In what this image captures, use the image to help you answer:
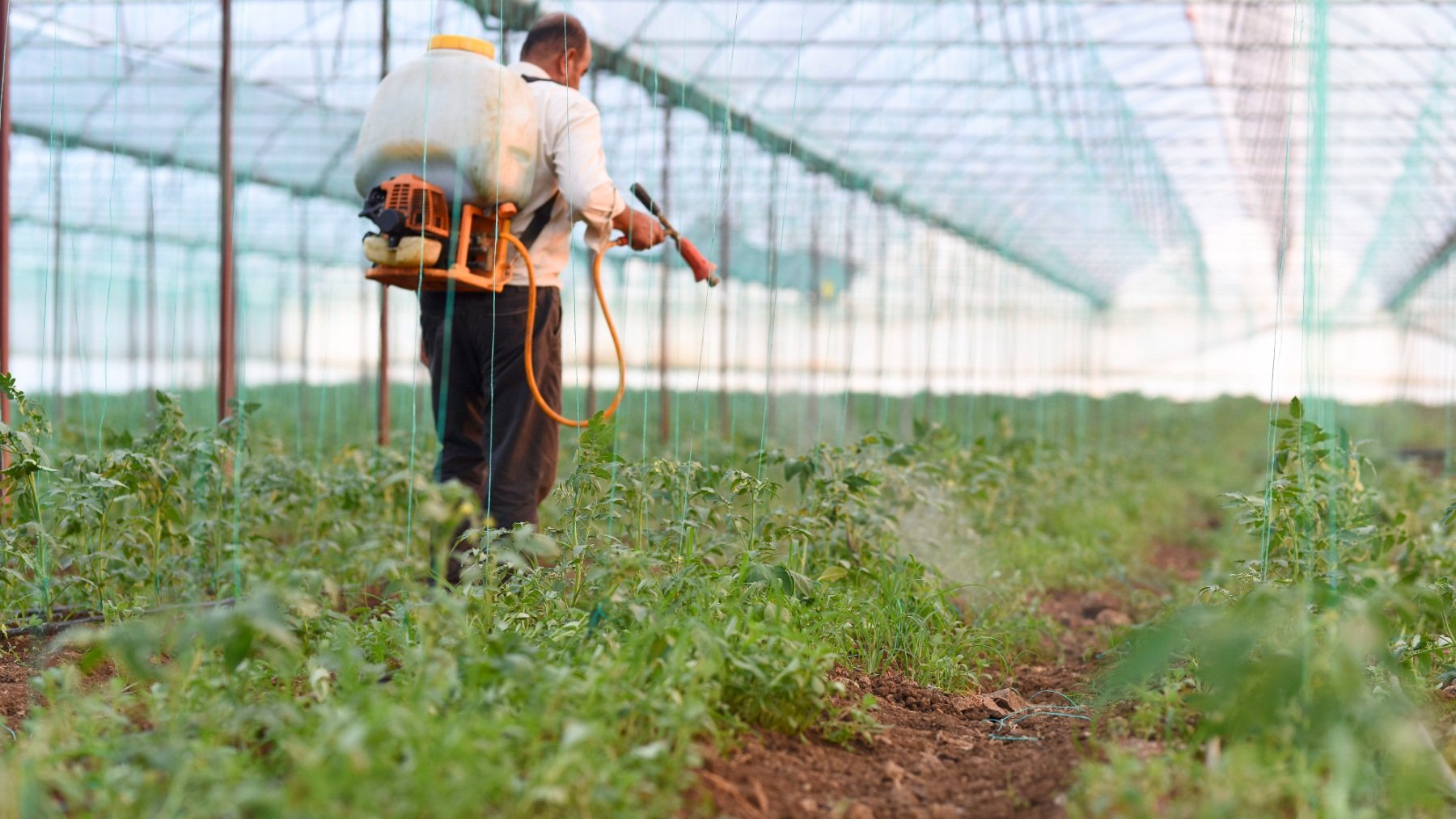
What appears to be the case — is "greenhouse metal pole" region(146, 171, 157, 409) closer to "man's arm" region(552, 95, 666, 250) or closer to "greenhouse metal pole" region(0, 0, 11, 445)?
"greenhouse metal pole" region(0, 0, 11, 445)

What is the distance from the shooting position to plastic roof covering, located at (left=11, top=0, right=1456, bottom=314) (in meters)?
8.04

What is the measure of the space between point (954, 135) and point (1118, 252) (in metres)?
11.9

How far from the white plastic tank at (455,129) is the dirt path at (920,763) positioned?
153 centimetres

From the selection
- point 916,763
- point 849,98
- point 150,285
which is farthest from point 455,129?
point 150,285

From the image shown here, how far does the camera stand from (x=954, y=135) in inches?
477

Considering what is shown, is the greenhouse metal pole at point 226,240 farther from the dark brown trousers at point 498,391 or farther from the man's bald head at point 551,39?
the man's bald head at point 551,39

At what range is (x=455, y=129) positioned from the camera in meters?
3.05

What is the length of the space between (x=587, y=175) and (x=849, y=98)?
6949 millimetres

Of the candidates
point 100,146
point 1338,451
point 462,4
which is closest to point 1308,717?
point 1338,451

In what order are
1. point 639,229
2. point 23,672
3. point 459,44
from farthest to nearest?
1. point 639,229
2. point 459,44
3. point 23,672

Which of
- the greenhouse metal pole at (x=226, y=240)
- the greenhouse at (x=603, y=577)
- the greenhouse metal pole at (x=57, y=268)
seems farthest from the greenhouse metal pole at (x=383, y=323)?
the greenhouse metal pole at (x=57, y=268)

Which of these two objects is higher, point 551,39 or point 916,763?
point 551,39

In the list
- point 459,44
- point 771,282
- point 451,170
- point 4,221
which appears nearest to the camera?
point 451,170

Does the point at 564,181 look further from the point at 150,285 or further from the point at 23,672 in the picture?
the point at 150,285
